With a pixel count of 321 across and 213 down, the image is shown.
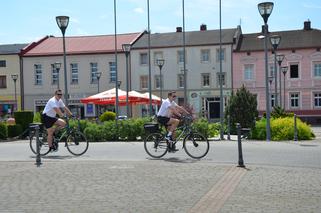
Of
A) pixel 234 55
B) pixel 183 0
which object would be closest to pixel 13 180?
pixel 183 0

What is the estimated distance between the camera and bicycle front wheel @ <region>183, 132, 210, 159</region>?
42.4 feet

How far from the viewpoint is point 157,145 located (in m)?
13.5

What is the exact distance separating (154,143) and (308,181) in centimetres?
505

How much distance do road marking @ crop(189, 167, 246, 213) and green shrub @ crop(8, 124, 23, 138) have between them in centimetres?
1663

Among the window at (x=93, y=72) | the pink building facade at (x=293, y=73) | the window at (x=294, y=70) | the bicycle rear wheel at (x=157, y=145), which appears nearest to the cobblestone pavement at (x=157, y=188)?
the bicycle rear wheel at (x=157, y=145)

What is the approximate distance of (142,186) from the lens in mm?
8836

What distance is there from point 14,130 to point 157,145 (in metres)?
13.6

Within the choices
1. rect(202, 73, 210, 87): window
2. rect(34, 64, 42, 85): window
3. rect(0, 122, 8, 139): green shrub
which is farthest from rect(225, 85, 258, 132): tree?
rect(34, 64, 42, 85): window

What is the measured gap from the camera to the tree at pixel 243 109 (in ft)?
79.7

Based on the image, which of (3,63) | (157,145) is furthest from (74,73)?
(157,145)

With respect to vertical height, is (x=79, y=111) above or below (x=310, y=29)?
below

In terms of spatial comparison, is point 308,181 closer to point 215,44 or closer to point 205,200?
point 205,200

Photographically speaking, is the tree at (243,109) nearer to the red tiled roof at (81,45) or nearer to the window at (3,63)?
the red tiled roof at (81,45)

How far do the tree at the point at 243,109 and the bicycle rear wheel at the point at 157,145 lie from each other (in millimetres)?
11366
